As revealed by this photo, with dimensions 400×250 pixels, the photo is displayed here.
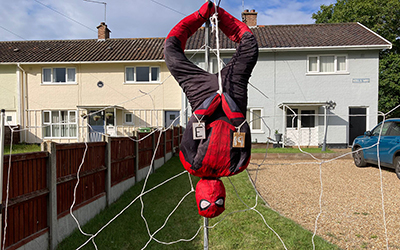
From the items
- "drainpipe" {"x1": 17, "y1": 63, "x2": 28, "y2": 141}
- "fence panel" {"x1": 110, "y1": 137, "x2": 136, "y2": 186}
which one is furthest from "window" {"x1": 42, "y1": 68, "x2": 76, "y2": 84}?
"fence panel" {"x1": 110, "y1": 137, "x2": 136, "y2": 186}

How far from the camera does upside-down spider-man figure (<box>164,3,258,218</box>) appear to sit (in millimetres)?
1324

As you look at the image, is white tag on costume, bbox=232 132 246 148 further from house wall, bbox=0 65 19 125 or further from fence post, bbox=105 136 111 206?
house wall, bbox=0 65 19 125

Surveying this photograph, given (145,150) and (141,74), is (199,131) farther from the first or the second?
(141,74)

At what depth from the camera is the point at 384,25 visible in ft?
64.2

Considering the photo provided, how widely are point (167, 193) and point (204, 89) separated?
4.24 m

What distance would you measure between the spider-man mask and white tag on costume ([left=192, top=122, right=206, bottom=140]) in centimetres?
26

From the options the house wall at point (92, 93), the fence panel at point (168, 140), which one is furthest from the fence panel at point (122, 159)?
the house wall at point (92, 93)

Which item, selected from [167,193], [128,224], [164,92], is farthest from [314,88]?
[128,224]

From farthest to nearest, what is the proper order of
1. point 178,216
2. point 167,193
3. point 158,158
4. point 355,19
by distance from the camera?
1. point 355,19
2. point 158,158
3. point 167,193
4. point 178,216

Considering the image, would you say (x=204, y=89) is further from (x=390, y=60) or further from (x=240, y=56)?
(x=390, y=60)

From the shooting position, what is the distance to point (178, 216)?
4.11 metres

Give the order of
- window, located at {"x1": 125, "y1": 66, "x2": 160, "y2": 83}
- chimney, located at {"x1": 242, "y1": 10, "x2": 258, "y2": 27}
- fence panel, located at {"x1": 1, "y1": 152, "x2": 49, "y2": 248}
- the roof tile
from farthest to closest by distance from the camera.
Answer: chimney, located at {"x1": 242, "y1": 10, "x2": 258, "y2": 27} → window, located at {"x1": 125, "y1": 66, "x2": 160, "y2": 83} → the roof tile → fence panel, located at {"x1": 1, "y1": 152, "x2": 49, "y2": 248}

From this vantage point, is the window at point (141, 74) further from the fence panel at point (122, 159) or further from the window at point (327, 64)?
the fence panel at point (122, 159)

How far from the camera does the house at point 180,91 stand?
13547mm
